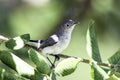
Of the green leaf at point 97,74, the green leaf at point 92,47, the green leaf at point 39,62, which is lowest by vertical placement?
the green leaf at point 97,74

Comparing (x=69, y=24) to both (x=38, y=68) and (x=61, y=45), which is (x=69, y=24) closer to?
(x=61, y=45)

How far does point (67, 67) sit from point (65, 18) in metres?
1.31

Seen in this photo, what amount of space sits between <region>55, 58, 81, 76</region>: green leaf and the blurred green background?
961 mm

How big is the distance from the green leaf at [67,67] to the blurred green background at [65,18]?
961 mm

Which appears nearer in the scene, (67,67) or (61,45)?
(67,67)

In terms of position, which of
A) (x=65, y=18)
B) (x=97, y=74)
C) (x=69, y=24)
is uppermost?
(x=65, y=18)

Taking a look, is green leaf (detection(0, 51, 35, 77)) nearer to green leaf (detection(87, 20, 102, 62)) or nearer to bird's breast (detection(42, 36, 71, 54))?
green leaf (detection(87, 20, 102, 62))

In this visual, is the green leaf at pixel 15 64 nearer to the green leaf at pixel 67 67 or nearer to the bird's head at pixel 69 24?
the green leaf at pixel 67 67

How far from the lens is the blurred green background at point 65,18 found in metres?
1.82

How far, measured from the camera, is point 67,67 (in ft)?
1.98

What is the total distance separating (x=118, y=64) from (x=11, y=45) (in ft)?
0.53

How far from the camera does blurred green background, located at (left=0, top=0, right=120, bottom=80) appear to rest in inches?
71.7

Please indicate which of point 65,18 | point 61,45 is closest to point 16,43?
point 61,45

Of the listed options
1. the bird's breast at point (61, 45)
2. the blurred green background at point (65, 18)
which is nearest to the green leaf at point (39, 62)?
the bird's breast at point (61, 45)
